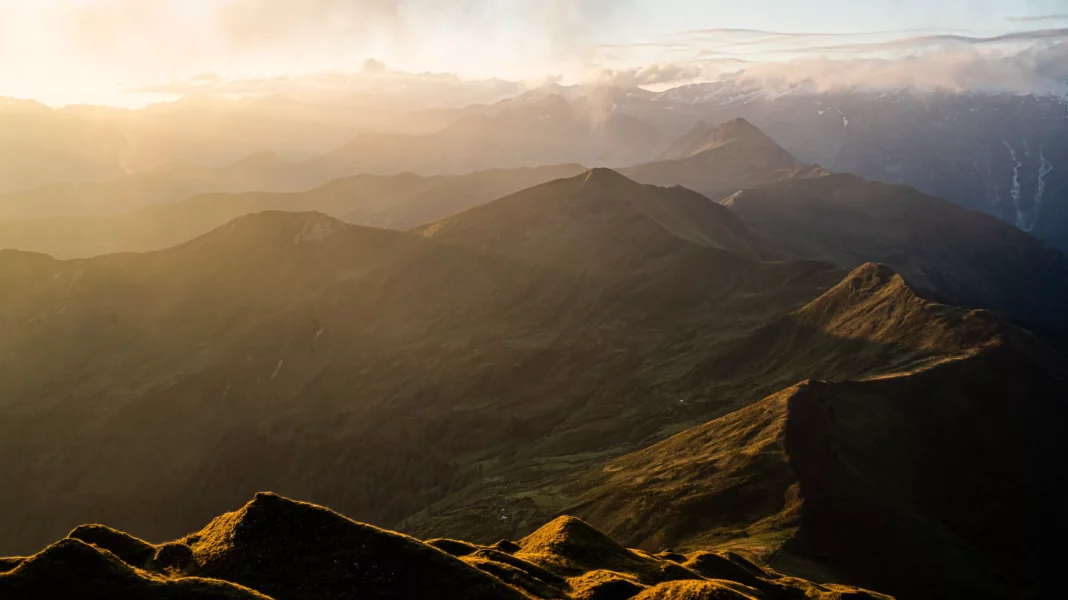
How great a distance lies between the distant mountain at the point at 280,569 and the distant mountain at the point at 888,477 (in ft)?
185

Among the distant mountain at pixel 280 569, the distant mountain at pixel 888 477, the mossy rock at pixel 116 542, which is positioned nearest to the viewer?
the distant mountain at pixel 280 569

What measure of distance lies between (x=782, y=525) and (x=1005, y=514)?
46.8 metres

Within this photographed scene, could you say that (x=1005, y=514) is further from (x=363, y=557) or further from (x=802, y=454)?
(x=363, y=557)

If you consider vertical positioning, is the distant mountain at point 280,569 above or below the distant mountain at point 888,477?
above

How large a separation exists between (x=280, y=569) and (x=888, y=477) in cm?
11744

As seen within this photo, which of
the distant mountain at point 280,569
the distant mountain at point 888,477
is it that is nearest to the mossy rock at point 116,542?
the distant mountain at point 280,569

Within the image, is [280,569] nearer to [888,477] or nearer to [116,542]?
[116,542]

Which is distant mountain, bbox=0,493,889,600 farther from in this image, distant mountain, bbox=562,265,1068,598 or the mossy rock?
distant mountain, bbox=562,265,1068,598

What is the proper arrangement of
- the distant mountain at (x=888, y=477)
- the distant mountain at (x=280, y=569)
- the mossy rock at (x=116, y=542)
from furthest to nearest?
1. the distant mountain at (x=888, y=477)
2. the mossy rock at (x=116, y=542)
3. the distant mountain at (x=280, y=569)

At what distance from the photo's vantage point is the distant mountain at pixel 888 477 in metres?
121

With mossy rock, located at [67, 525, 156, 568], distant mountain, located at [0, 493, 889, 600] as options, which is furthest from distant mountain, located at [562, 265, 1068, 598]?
mossy rock, located at [67, 525, 156, 568]

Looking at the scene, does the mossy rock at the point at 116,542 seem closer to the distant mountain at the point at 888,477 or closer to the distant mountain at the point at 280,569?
the distant mountain at the point at 280,569

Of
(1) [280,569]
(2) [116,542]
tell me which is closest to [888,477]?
(1) [280,569]

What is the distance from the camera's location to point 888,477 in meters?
140
